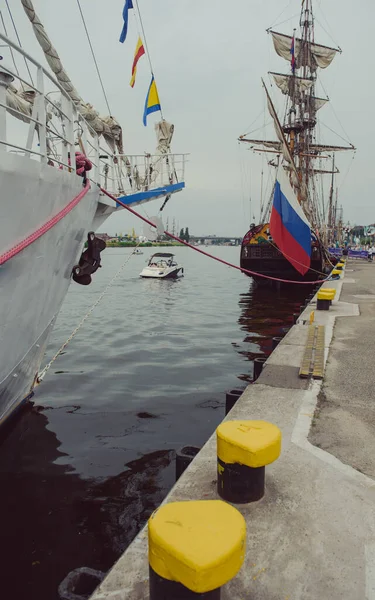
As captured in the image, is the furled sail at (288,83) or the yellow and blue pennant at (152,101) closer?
the yellow and blue pennant at (152,101)

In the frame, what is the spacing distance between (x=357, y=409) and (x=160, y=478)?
2.58m

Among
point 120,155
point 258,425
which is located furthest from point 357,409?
point 120,155

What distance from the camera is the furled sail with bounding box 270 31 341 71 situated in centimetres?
4247

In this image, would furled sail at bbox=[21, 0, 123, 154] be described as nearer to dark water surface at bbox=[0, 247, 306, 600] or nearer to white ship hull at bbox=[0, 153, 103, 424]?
white ship hull at bbox=[0, 153, 103, 424]

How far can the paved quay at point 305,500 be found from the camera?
7.65 ft

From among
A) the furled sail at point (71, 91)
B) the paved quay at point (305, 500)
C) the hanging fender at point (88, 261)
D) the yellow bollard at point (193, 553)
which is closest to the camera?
the yellow bollard at point (193, 553)

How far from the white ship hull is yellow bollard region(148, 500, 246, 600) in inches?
115

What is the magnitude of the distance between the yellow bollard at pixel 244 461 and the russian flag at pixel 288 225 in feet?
34.5

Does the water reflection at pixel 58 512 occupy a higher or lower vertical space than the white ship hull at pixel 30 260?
lower

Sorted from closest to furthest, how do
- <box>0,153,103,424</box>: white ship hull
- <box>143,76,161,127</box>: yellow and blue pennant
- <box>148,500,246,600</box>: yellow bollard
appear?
1. <box>148,500,246,600</box>: yellow bollard
2. <box>0,153,103,424</box>: white ship hull
3. <box>143,76,161,127</box>: yellow and blue pennant

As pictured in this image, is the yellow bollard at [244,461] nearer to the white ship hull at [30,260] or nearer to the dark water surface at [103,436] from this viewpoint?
the dark water surface at [103,436]

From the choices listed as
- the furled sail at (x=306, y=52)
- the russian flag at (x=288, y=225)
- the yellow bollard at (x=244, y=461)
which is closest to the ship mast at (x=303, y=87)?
the furled sail at (x=306, y=52)

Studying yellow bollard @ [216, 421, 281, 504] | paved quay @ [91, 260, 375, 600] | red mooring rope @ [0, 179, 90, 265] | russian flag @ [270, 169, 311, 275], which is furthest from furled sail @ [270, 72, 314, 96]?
yellow bollard @ [216, 421, 281, 504]

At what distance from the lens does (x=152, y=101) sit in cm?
909
